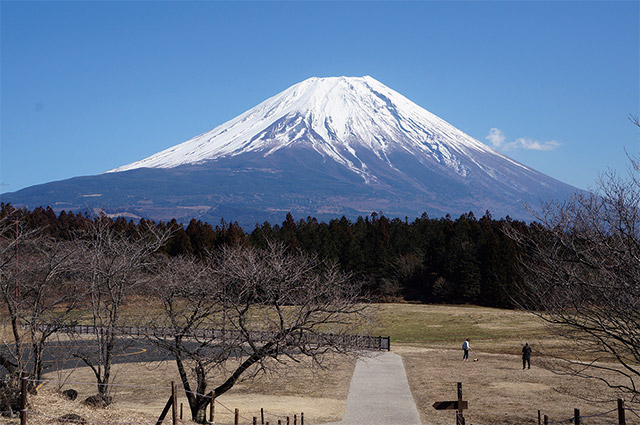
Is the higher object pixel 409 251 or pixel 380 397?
pixel 409 251

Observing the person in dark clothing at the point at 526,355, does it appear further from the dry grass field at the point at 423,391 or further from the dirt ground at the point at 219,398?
the dirt ground at the point at 219,398

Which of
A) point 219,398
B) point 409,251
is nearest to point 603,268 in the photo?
point 219,398

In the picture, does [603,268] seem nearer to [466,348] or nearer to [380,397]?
[380,397]

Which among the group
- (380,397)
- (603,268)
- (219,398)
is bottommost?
(219,398)

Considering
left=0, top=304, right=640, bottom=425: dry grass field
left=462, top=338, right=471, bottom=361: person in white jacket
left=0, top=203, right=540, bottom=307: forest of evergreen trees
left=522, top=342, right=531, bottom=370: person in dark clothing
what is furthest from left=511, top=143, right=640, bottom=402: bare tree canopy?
left=0, top=203, right=540, bottom=307: forest of evergreen trees

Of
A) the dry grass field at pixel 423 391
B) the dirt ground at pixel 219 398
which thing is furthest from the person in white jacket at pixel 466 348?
the dirt ground at pixel 219 398

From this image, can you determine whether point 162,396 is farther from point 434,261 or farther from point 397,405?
point 434,261

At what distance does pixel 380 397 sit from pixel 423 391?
202cm

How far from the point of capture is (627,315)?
34.3 feet

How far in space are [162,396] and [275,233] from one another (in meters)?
56.0

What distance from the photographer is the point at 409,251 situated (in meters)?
75.8

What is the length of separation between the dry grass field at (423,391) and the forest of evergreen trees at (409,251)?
26.6 meters

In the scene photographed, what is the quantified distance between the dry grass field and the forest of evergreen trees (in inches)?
1048

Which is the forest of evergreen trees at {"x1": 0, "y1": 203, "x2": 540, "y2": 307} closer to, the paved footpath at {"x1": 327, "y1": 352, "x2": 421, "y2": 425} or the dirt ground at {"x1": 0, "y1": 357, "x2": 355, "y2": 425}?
the paved footpath at {"x1": 327, "y1": 352, "x2": 421, "y2": 425}
